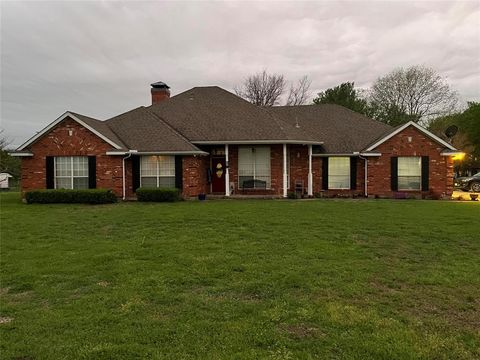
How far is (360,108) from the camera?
3834 cm

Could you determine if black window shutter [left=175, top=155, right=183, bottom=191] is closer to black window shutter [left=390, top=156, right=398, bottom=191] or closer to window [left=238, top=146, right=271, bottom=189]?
window [left=238, top=146, right=271, bottom=189]

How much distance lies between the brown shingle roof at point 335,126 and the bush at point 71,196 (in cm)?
1097

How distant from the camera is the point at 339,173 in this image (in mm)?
21125

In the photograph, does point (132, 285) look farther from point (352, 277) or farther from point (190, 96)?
point (190, 96)

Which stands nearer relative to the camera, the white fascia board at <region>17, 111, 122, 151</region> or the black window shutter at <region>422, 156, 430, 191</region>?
the white fascia board at <region>17, 111, 122, 151</region>

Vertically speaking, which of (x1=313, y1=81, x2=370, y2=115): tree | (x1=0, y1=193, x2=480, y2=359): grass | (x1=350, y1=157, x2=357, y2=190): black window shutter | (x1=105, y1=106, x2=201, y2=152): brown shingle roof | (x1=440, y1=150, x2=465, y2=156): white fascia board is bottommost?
(x1=0, y1=193, x2=480, y2=359): grass

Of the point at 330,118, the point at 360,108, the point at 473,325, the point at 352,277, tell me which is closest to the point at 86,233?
the point at 352,277

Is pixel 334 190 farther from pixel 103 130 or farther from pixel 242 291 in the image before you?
pixel 242 291

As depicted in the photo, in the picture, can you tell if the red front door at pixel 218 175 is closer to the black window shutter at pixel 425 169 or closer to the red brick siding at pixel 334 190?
the red brick siding at pixel 334 190

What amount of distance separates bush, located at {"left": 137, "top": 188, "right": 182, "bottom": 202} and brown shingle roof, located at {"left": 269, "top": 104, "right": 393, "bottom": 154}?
838cm

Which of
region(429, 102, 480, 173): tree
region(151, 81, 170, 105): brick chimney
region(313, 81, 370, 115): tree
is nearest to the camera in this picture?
region(151, 81, 170, 105): brick chimney

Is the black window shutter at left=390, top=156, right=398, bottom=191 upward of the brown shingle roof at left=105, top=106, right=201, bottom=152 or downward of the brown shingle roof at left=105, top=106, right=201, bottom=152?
downward

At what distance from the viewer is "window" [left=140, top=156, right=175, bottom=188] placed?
760 inches

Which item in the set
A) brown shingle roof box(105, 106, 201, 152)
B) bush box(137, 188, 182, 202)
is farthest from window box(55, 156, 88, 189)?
bush box(137, 188, 182, 202)
